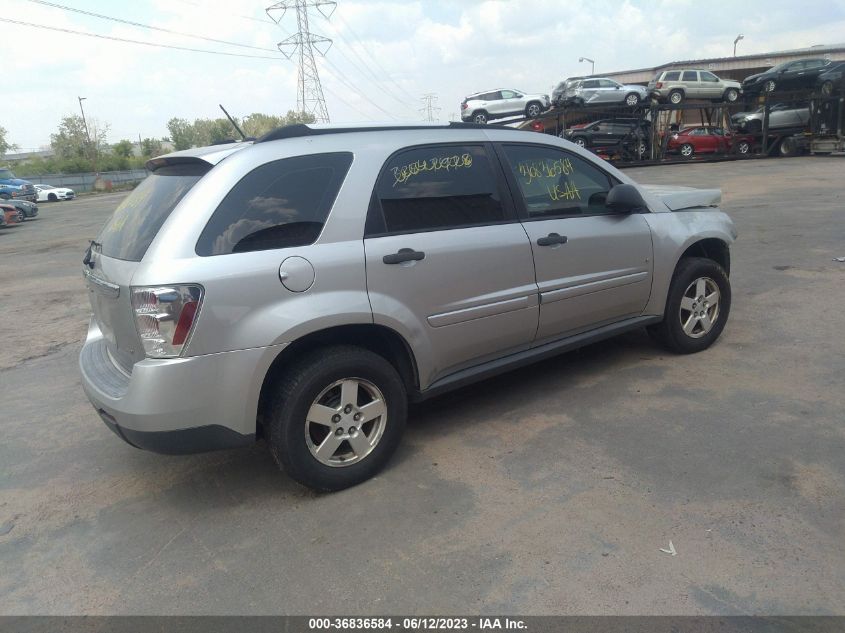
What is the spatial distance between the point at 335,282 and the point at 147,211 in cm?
106

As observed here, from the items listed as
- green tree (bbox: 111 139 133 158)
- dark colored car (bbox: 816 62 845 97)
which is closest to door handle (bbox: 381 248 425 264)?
dark colored car (bbox: 816 62 845 97)

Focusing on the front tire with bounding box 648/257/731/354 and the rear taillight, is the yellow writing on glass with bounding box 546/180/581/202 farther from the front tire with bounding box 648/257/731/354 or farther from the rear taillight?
the rear taillight

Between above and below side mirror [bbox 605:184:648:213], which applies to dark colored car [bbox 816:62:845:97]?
above

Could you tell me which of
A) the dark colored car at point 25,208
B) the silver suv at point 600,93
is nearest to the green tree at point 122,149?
the dark colored car at point 25,208

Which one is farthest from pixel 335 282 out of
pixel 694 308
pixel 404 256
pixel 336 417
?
pixel 694 308

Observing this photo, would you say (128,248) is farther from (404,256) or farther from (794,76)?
(794,76)

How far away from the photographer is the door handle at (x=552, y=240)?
4.04m

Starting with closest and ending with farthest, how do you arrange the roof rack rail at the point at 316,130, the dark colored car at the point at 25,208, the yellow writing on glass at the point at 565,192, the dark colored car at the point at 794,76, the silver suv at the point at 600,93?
1. the roof rack rail at the point at 316,130
2. the yellow writing on glass at the point at 565,192
3. the dark colored car at the point at 25,208
4. the dark colored car at the point at 794,76
5. the silver suv at the point at 600,93

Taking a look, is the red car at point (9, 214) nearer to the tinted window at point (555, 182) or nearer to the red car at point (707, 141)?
the tinted window at point (555, 182)

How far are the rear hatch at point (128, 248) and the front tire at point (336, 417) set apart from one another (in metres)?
0.73

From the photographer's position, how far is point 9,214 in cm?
2423

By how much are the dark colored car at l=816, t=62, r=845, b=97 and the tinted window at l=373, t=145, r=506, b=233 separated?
27.8m

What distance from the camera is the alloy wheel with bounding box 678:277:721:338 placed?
495 centimetres

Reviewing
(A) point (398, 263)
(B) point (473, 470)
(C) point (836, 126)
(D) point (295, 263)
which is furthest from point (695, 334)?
(C) point (836, 126)
